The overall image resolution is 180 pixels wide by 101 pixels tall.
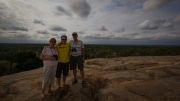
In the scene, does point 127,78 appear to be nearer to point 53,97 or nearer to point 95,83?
point 95,83

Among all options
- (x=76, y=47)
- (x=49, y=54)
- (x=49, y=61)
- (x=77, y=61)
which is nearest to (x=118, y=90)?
(x=77, y=61)

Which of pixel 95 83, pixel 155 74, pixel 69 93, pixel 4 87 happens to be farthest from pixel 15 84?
pixel 155 74

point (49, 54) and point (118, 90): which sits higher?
point (49, 54)

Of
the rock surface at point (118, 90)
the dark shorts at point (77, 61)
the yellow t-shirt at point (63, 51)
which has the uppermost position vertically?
the yellow t-shirt at point (63, 51)

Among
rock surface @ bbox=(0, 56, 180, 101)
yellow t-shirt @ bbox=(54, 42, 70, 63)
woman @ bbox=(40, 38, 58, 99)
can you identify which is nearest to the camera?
rock surface @ bbox=(0, 56, 180, 101)

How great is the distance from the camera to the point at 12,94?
15.2 ft

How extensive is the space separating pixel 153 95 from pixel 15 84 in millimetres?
5851

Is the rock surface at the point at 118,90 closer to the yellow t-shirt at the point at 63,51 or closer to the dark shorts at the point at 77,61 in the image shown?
the dark shorts at the point at 77,61

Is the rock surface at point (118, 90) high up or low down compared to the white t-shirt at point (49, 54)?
down

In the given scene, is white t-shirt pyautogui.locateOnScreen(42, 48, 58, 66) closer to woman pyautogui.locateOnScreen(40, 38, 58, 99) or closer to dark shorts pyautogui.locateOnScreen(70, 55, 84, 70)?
woman pyautogui.locateOnScreen(40, 38, 58, 99)

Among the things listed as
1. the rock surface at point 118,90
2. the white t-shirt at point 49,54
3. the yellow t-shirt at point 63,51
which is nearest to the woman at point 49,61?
the white t-shirt at point 49,54

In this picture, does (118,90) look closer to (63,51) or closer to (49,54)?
(63,51)

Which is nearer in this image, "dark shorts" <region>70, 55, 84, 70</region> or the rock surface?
the rock surface

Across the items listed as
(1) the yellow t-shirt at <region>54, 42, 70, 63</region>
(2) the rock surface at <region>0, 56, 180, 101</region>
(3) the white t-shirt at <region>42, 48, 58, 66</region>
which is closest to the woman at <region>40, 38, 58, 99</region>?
(3) the white t-shirt at <region>42, 48, 58, 66</region>
